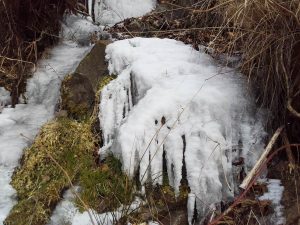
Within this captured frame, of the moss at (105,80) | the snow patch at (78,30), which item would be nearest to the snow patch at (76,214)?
the moss at (105,80)

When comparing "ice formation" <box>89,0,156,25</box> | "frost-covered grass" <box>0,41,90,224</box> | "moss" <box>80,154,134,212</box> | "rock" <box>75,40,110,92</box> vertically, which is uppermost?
"ice formation" <box>89,0,156,25</box>

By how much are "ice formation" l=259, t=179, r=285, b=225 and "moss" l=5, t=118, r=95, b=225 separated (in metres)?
1.23

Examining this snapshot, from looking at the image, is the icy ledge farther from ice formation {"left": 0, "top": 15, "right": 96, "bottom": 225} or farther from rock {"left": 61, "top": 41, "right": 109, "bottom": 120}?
ice formation {"left": 0, "top": 15, "right": 96, "bottom": 225}

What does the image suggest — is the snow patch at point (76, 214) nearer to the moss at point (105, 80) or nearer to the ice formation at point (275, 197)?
the ice formation at point (275, 197)

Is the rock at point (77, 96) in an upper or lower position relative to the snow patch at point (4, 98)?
upper

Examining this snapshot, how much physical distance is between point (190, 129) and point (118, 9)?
3366mm

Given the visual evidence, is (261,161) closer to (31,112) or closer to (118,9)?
(31,112)

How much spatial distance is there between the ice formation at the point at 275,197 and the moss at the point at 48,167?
48.5 inches

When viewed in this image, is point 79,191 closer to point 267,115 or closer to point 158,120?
point 158,120

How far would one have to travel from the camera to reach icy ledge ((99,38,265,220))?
2.79m

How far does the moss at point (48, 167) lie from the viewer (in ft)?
9.74

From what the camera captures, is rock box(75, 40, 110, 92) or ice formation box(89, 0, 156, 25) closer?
rock box(75, 40, 110, 92)

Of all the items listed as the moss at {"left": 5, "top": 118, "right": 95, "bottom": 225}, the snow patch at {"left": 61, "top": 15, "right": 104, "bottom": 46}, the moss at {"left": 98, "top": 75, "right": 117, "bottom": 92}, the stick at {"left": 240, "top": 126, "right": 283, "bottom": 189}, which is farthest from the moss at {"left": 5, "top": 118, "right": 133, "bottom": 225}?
the snow patch at {"left": 61, "top": 15, "right": 104, "bottom": 46}

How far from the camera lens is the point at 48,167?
3246mm
